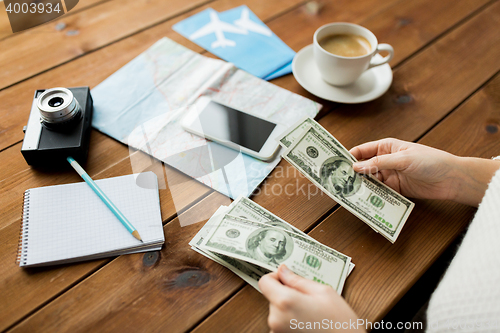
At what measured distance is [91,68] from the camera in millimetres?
1067

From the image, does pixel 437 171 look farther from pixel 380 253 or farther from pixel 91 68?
pixel 91 68

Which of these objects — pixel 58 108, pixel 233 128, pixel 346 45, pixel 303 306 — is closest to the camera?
pixel 303 306

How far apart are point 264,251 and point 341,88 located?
579mm

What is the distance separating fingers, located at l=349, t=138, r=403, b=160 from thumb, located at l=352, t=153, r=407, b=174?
0.05 metres

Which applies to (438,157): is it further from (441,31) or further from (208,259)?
(441,31)

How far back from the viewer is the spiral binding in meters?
0.68

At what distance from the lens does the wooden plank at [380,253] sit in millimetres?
635

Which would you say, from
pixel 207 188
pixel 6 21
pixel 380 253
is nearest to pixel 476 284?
pixel 380 253

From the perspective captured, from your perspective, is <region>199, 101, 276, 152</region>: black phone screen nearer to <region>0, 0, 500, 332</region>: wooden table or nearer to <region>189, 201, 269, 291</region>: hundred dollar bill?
<region>0, 0, 500, 332</region>: wooden table

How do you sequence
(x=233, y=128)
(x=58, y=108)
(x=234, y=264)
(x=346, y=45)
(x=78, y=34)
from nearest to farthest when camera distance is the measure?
(x=234, y=264) → (x=58, y=108) → (x=233, y=128) → (x=346, y=45) → (x=78, y=34)

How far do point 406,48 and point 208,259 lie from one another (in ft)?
3.11

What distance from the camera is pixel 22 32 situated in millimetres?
1146

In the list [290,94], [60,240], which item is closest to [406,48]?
[290,94]

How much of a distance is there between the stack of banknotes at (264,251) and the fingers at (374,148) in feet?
0.82
